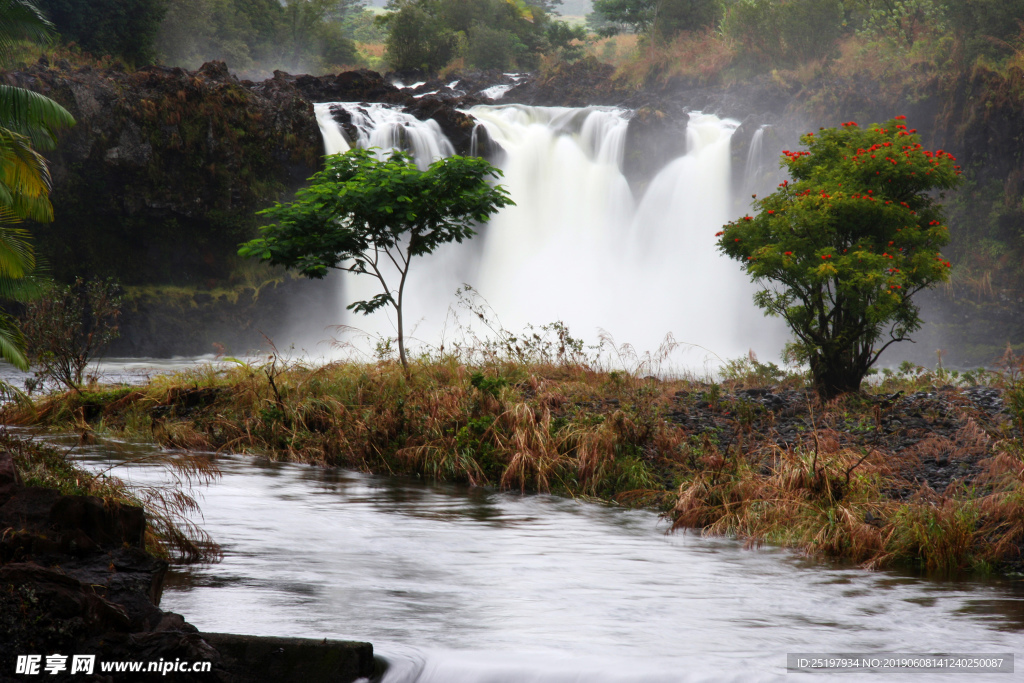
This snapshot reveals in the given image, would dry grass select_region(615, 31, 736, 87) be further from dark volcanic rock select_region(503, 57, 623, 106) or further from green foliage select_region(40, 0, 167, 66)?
green foliage select_region(40, 0, 167, 66)

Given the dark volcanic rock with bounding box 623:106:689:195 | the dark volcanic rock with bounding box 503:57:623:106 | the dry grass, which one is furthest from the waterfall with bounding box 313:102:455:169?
the dry grass

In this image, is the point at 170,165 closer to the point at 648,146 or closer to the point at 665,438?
the point at 648,146

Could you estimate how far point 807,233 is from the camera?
1259cm

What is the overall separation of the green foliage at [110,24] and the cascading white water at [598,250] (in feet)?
46.9

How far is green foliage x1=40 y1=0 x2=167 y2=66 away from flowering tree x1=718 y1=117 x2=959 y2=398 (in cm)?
2933

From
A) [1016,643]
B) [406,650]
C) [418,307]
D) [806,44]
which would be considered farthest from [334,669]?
[806,44]

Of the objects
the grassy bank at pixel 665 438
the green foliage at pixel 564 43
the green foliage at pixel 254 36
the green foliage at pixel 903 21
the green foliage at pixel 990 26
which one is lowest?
the grassy bank at pixel 665 438

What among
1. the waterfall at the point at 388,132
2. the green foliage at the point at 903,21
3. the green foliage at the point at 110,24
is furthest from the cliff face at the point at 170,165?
the green foliage at the point at 903,21

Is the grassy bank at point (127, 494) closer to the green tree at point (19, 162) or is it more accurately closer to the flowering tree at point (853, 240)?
the green tree at point (19, 162)

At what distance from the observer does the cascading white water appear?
31.6m

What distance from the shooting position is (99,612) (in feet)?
12.2

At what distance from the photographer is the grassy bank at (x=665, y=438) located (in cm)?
728

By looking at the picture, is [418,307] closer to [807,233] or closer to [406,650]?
[807,233]

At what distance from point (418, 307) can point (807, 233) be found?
20730 millimetres
